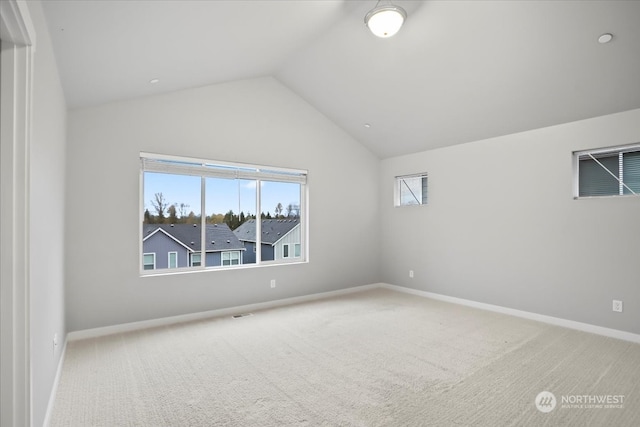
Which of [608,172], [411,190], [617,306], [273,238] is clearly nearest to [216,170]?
[273,238]

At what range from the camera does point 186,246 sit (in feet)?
14.1

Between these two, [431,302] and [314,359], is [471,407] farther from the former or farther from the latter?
[431,302]

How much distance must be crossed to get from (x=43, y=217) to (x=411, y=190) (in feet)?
16.0

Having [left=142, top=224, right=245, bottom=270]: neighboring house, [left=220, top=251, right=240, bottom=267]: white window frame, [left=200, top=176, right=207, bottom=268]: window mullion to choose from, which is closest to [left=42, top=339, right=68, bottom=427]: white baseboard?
[left=142, top=224, right=245, bottom=270]: neighboring house

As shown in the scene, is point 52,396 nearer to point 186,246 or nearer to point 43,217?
point 43,217

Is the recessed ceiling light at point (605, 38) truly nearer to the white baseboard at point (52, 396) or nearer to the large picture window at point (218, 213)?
the large picture window at point (218, 213)

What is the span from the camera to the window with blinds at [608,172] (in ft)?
11.5

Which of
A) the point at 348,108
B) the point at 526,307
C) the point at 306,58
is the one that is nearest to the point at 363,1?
the point at 306,58

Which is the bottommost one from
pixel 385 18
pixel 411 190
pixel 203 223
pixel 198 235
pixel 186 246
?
pixel 186 246

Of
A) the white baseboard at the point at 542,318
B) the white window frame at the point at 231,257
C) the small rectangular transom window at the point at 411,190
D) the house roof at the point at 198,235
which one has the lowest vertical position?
the white baseboard at the point at 542,318

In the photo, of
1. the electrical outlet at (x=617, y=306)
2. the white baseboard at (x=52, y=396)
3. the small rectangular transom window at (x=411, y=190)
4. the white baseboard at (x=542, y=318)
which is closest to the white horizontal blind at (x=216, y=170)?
the small rectangular transom window at (x=411, y=190)

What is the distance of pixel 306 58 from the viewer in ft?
13.9

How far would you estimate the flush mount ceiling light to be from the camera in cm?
278

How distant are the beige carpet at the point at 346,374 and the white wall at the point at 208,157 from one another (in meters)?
0.44
